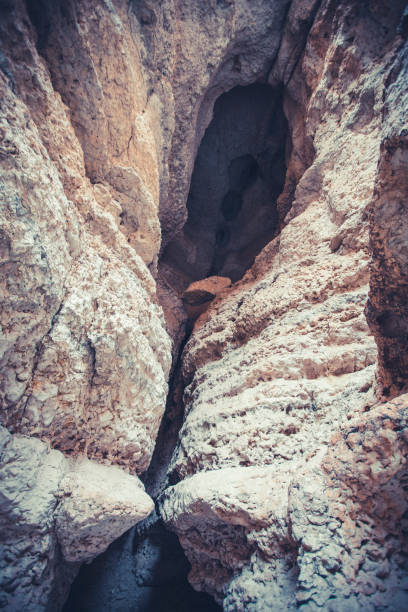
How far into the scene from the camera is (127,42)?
268cm

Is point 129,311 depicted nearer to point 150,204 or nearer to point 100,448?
point 100,448

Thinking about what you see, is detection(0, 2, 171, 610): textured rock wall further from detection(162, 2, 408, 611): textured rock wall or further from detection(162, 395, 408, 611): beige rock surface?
detection(162, 395, 408, 611): beige rock surface

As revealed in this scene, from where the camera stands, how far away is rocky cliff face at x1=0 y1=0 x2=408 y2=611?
1.21 metres

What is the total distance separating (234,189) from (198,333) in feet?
14.5

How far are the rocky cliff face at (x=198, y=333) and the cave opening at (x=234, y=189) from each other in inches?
76.0

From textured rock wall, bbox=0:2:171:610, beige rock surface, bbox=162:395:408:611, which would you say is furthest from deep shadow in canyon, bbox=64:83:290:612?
beige rock surface, bbox=162:395:408:611

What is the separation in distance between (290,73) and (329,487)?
5674mm

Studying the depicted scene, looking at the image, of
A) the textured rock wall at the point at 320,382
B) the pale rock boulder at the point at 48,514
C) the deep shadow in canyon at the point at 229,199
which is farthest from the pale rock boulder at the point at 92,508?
the deep shadow in canyon at the point at 229,199

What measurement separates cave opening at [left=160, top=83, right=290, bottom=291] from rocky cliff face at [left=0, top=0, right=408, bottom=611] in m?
1.93

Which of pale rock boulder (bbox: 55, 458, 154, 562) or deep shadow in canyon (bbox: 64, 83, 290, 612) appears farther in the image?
deep shadow in canyon (bbox: 64, 83, 290, 612)

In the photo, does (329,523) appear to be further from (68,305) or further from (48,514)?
(68,305)

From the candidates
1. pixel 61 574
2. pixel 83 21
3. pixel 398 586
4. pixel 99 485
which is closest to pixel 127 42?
pixel 83 21

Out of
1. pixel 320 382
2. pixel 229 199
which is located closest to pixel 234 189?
pixel 229 199

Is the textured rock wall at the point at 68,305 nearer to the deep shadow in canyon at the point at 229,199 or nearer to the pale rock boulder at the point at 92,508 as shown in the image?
the pale rock boulder at the point at 92,508
